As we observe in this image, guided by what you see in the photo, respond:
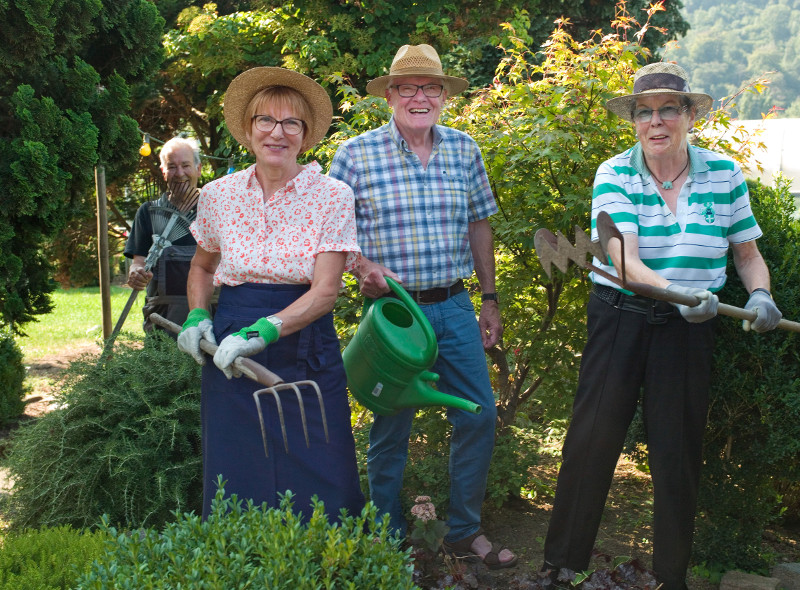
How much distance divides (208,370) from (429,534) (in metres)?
0.93

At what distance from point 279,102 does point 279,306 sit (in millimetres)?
676

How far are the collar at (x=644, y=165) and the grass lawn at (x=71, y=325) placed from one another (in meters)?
5.10

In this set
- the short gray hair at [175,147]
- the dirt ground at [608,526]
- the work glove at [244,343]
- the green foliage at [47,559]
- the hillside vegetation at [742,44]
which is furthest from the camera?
the hillside vegetation at [742,44]

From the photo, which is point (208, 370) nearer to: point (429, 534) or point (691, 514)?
point (429, 534)

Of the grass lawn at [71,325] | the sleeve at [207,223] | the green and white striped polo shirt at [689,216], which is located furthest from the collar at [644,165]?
the grass lawn at [71,325]

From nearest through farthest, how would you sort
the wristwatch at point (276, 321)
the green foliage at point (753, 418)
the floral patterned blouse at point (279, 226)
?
the wristwatch at point (276, 321), the floral patterned blouse at point (279, 226), the green foliage at point (753, 418)

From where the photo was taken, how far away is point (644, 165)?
2.71 metres

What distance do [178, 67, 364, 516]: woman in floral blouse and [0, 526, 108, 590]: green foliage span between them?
458 mm

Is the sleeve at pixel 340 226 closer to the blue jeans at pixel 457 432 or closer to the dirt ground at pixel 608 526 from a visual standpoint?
the blue jeans at pixel 457 432

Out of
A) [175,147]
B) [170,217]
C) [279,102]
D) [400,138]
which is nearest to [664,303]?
[400,138]

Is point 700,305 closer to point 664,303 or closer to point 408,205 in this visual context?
point 664,303

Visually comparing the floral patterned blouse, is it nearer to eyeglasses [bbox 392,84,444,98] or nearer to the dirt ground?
eyeglasses [bbox 392,84,444,98]

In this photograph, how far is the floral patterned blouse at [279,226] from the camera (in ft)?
8.27

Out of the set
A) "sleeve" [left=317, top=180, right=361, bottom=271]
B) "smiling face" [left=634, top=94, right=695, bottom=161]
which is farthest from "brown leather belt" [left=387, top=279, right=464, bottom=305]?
"smiling face" [left=634, top=94, right=695, bottom=161]
